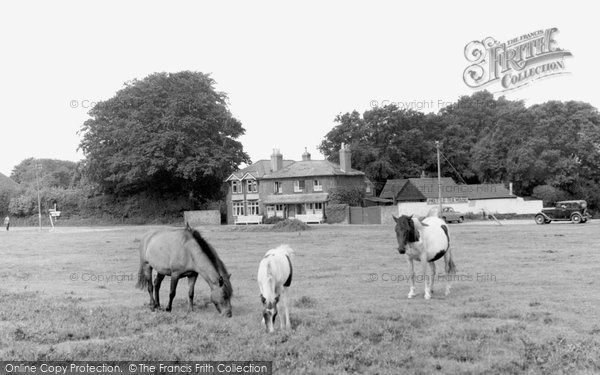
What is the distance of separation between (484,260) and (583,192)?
55.0m

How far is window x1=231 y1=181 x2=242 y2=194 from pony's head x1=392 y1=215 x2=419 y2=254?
58.0 m

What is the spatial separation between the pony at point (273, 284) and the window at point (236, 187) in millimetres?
59682

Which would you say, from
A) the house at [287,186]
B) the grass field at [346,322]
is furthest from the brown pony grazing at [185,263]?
the house at [287,186]

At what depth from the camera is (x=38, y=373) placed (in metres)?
7.89

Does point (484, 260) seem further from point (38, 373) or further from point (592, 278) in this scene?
point (38, 373)

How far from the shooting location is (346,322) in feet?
35.2

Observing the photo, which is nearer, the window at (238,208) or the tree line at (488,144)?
the tree line at (488,144)

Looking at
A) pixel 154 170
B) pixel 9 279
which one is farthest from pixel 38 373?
pixel 154 170

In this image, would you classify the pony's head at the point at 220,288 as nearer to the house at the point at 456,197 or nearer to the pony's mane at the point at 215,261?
the pony's mane at the point at 215,261

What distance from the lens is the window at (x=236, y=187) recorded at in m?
70.5

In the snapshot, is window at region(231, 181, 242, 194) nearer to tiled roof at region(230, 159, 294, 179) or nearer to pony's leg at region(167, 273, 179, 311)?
tiled roof at region(230, 159, 294, 179)

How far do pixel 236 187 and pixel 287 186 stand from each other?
7.34 meters

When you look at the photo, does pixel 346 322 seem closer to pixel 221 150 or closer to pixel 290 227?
pixel 290 227

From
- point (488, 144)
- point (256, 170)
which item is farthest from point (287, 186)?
point (488, 144)
